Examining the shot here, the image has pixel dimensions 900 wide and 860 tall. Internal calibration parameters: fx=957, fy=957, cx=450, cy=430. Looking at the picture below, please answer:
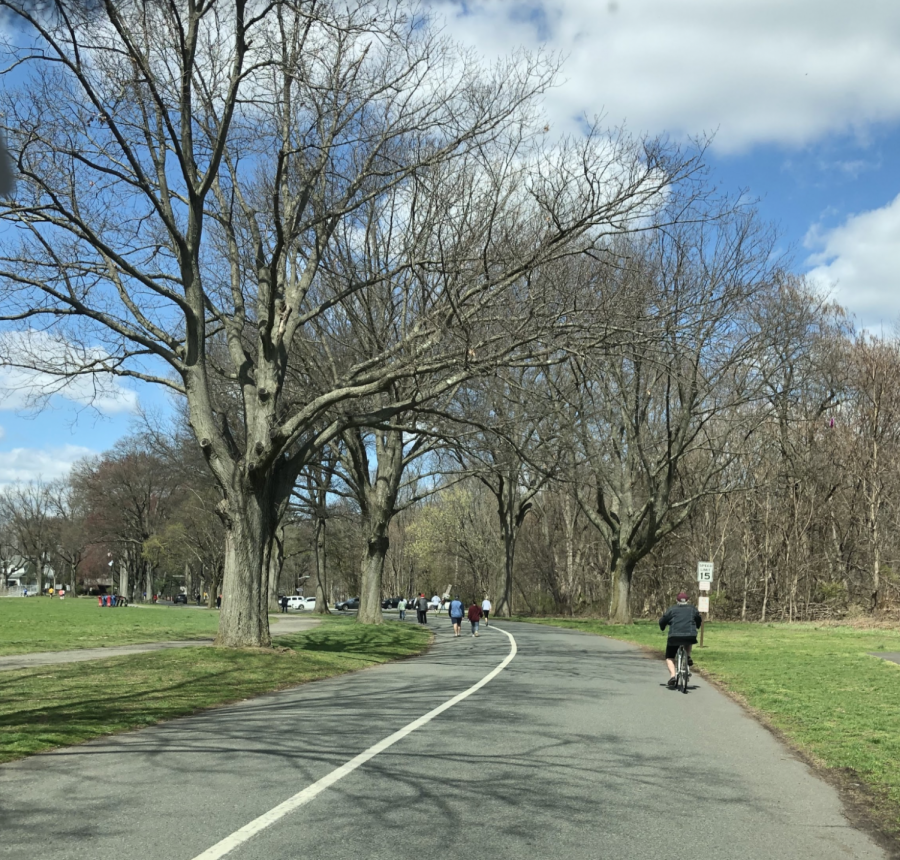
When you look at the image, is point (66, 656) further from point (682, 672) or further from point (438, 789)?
point (438, 789)

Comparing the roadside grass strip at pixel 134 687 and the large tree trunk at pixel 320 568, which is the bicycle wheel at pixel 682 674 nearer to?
the roadside grass strip at pixel 134 687

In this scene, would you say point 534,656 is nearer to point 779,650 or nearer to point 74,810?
point 779,650

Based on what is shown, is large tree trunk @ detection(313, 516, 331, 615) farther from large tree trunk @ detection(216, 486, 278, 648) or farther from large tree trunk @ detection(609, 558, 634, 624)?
large tree trunk @ detection(216, 486, 278, 648)

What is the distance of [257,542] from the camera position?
1886 cm

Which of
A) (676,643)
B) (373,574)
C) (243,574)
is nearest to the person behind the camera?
(676,643)

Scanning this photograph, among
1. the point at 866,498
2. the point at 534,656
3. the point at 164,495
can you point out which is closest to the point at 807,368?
the point at 866,498

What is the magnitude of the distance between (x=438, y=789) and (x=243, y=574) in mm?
12247

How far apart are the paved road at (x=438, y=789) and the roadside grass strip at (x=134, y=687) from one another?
0.61 metres

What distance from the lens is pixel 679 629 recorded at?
51.4 ft

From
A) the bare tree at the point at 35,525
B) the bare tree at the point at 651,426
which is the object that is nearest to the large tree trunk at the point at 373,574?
the bare tree at the point at 651,426

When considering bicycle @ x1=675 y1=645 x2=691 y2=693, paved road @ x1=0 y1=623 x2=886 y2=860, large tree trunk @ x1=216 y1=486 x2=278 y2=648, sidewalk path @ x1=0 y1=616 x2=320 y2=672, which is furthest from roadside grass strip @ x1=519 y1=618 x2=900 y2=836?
sidewalk path @ x1=0 y1=616 x2=320 y2=672

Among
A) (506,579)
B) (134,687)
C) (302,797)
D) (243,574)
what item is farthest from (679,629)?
(506,579)

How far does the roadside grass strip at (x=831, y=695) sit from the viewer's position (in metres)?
8.58

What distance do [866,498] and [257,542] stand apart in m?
34.7
